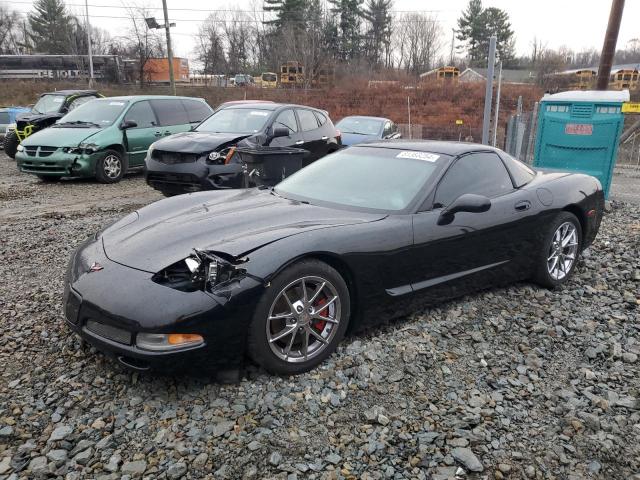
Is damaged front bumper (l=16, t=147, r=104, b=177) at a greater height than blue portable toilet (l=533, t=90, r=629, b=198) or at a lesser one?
lesser

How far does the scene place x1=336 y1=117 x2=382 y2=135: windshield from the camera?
Answer: 13281 mm

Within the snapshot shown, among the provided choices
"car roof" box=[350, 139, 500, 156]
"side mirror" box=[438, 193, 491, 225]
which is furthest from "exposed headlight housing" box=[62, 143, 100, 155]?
"side mirror" box=[438, 193, 491, 225]

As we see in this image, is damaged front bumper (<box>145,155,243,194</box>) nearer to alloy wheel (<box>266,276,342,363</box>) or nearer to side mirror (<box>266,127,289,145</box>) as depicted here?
side mirror (<box>266,127,289,145</box>)

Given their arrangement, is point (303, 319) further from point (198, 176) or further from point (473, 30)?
point (473, 30)

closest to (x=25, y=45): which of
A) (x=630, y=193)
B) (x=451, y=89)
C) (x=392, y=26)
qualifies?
(x=392, y=26)

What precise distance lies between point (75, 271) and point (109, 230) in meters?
0.52

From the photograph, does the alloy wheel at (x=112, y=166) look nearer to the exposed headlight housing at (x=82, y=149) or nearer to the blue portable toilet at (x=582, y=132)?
the exposed headlight housing at (x=82, y=149)

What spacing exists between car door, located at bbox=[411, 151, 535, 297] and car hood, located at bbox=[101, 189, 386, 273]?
1.45 feet

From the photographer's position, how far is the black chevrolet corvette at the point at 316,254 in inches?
105

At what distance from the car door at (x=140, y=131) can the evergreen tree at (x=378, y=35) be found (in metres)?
51.8

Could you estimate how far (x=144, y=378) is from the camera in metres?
2.90

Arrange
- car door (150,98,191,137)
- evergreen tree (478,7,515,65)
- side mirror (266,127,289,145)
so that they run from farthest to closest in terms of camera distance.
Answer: evergreen tree (478,7,515,65)
car door (150,98,191,137)
side mirror (266,127,289,145)

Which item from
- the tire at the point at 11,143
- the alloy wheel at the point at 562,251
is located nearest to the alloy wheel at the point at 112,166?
the tire at the point at 11,143

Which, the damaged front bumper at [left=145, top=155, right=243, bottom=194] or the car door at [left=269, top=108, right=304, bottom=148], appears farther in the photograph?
the car door at [left=269, top=108, right=304, bottom=148]
